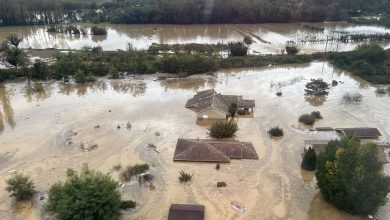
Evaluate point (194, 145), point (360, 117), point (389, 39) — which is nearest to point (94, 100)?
point (194, 145)

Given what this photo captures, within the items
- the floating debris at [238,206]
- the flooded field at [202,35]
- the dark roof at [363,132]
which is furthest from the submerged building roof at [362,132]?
the flooded field at [202,35]

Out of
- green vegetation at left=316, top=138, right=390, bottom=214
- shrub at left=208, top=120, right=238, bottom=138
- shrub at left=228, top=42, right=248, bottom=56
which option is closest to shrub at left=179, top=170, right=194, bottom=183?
shrub at left=208, top=120, right=238, bottom=138

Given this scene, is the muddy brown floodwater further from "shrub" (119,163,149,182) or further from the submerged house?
the submerged house

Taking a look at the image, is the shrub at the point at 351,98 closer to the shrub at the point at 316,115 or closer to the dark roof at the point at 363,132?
the shrub at the point at 316,115

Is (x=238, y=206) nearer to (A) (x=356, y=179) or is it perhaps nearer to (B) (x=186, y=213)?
(B) (x=186, y=213)

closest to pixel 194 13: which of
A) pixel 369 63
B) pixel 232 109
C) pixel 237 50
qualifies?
pixel 237 50

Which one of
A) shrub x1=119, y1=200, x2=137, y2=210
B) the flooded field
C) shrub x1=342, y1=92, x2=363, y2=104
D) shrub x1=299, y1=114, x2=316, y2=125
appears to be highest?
the flooded field

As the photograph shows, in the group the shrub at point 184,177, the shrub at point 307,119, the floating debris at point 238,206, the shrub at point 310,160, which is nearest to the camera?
the floating debris at point 238,206
